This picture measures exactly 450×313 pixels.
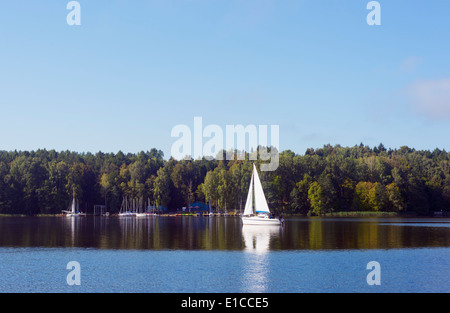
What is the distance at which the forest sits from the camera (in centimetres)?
15662

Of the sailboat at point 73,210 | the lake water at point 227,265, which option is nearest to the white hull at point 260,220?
the lake water at point 227,265

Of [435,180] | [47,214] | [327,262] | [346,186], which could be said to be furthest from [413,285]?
[47,214]

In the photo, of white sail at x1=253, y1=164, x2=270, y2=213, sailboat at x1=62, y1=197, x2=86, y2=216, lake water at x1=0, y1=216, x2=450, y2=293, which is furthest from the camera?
sailboat at x1=62, y1=197, x2=86, y2=216

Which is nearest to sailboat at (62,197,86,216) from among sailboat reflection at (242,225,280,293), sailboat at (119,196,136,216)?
sailboat at (119,196,136,216)

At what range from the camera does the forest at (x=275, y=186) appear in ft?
514

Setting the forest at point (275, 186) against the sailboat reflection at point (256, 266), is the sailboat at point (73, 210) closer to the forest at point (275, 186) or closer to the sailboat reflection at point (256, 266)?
the forest at point (275, 186)

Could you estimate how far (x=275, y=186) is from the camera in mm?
160500

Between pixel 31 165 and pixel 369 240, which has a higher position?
pixel 31 165

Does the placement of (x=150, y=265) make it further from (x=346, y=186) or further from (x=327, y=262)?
(x=346, y=186)

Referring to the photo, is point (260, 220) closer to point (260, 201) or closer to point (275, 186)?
point (260, 201)

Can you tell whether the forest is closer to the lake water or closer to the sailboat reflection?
the lake water

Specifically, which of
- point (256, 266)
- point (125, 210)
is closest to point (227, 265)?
point (256, 266)

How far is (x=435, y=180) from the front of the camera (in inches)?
6624
